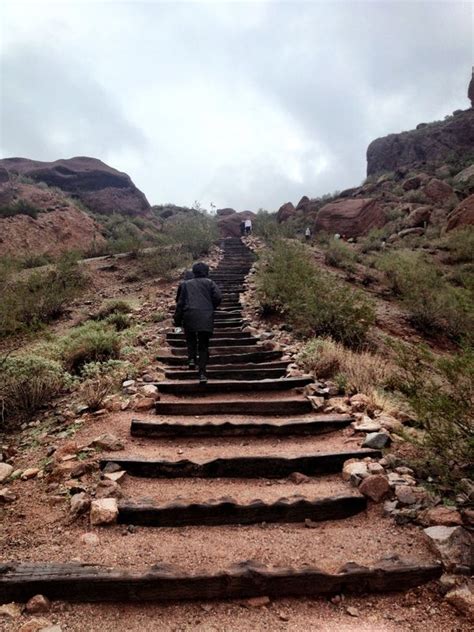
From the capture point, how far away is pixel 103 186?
33.8 m

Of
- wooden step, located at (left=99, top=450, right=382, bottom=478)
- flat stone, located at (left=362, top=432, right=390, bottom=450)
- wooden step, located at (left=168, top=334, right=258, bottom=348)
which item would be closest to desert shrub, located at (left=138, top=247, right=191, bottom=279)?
wooden step, located at (left=168, top=334, right=258, bottom=348)

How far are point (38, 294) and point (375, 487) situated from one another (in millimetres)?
9683

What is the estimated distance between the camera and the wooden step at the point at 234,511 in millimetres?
3156

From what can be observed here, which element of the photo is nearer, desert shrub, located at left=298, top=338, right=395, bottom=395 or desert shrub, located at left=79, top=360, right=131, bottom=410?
desert shrub, located at left=79, top=360, right=131, bottom=410

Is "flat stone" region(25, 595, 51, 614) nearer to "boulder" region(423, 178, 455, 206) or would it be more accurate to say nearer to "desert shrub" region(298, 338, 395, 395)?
"desert shrub" region(298, 338, 395, 395)

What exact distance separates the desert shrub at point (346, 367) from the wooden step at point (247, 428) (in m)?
0.84

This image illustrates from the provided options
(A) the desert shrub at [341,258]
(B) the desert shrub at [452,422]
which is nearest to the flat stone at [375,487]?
(B) the desert shrub at [452,422]

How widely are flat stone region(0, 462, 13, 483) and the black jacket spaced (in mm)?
3051

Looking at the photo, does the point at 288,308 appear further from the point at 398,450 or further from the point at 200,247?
the point at 200,247

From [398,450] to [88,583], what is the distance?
2.85m

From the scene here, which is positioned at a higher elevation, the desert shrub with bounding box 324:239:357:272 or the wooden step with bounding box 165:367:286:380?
the desert shrub with bounding box 324:239:357:272

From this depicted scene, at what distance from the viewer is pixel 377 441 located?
3.96m

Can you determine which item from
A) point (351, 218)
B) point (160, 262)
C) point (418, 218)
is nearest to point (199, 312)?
point (160, 262)

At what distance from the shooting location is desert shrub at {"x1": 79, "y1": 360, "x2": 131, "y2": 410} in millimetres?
5055
